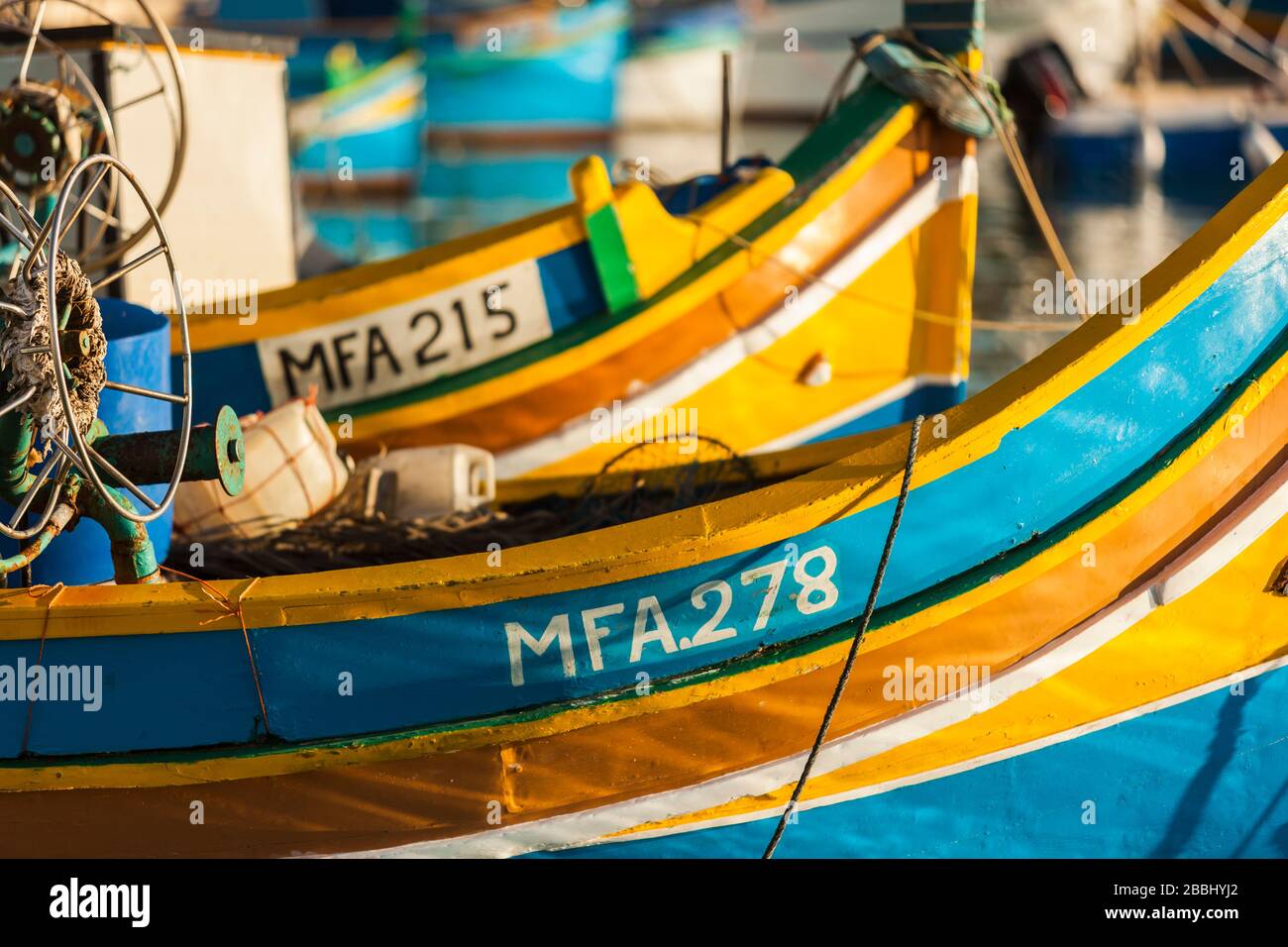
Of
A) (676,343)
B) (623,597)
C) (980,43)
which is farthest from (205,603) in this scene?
(980,43)

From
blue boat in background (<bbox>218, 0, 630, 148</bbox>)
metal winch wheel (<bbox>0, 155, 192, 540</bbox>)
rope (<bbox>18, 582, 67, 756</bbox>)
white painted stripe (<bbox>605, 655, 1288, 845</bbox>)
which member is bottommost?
white painted stripe (<bbox>605, 655, 1288, 845</bbox>)

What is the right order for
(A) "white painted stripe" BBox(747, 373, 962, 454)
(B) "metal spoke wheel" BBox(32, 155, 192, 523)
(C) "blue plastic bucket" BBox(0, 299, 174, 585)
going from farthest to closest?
(A) "white painted stripe" BBox(747, 373, 962, 454) → (C) "blue plastic bucket" BBox(0, 299, 174, 585) → (B) "metal spoke wheel" BBox(32, 155, 192, 523)

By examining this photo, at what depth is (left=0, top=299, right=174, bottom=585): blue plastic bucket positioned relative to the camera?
4.27 m

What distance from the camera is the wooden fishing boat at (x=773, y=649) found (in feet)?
12.1

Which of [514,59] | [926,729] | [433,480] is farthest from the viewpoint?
[514,59]

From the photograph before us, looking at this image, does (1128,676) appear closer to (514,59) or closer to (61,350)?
(61,350)

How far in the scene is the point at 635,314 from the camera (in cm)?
571

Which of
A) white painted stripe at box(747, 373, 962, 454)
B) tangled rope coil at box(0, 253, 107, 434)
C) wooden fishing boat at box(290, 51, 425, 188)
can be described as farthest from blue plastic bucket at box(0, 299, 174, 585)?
wooden fishing boat at box(290, 51, 425, 188)

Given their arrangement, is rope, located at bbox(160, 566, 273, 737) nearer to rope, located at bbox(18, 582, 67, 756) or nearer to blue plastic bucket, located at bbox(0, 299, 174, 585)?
rope, located at bbox(18, 582, 67, 756)

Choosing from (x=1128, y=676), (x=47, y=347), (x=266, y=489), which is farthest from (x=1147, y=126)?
(x=47, y=347)

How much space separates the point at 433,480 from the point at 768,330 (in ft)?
4.98

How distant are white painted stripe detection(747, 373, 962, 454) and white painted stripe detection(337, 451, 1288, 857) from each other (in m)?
2.34

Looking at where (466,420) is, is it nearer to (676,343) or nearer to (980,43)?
(676,343)

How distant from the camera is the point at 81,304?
350 centimetres
